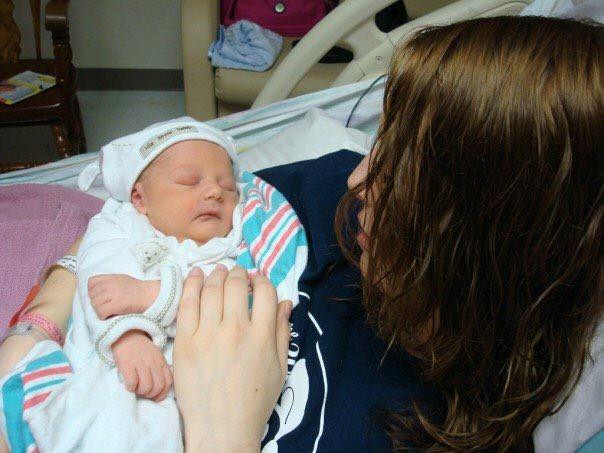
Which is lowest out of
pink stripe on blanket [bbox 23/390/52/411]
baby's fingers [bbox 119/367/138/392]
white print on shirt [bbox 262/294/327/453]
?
white print on shirt [bbox 262/294/327/453]

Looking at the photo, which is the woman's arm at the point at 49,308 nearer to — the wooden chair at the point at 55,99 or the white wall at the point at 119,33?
the wooden chair at the point at 55,99

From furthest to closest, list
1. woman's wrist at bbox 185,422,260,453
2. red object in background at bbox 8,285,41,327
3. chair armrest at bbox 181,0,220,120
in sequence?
chair armrest at bbox 181,0,220,120
red object in background at bbox 8,285,41,327
woman's wrist at bbox 185,422,260,453

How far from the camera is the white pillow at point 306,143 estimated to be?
1400 mm

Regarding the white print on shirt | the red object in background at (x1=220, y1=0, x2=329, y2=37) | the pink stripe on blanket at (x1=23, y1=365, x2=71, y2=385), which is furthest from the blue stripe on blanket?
the red object in background at (x1=220, y1=0, x2=329, y2=37)

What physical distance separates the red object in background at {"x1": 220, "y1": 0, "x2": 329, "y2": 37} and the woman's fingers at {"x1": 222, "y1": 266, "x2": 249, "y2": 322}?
2.11 m

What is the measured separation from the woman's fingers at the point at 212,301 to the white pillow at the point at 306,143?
2.05ft

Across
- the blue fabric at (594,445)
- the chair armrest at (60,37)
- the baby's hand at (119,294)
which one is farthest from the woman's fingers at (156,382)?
the chair armrest at (60,37)

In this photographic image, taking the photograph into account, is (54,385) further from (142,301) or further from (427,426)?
(427,426)

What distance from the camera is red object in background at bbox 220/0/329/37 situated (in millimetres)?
2645

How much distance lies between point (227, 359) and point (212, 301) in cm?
10

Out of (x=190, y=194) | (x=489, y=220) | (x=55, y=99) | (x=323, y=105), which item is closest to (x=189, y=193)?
(x=190, y=194)

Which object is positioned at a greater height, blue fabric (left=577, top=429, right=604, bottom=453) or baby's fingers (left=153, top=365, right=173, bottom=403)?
blue fabric (left=577, top=429, right=604, bottom=453)

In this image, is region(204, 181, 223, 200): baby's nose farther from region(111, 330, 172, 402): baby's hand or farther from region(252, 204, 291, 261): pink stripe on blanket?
region(111, 330, 172, 402): baby's hand

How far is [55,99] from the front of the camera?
7.34 ft
